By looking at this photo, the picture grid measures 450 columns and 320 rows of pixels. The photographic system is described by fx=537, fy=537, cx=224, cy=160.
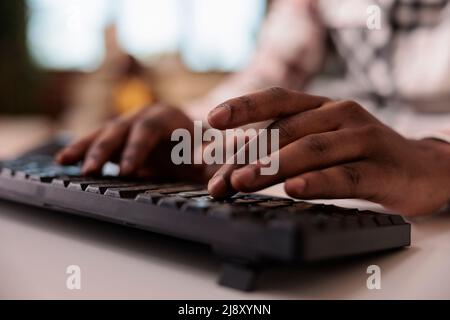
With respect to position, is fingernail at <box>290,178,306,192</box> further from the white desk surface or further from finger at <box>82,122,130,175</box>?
finger at <box>82,122,130,175</box>

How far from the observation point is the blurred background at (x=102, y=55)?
276 cm

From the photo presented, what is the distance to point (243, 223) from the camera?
300 mm

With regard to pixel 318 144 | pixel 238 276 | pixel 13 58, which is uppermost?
pixel 13 58

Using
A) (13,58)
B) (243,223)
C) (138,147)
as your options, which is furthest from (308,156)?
(13,58)

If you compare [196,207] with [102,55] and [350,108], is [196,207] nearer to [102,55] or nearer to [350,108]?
[350,108]

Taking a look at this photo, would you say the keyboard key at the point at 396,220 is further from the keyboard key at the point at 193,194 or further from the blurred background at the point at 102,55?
the blurred background at the point at 102,55

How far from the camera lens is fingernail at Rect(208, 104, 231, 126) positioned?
42cm

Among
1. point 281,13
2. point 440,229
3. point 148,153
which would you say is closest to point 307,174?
point 440,229

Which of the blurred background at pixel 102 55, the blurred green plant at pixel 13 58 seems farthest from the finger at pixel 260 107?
the blurred green plant at pixel 13 58

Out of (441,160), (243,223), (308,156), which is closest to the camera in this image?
(243,223)

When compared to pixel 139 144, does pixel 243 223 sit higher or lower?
lower

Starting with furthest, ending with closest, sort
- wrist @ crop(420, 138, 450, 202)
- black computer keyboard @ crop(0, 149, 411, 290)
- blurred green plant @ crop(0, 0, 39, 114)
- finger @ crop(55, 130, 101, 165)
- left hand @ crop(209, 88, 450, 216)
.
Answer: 1. blurred green plant @ crop(0, 0, 39, 114)
2. finger @ crop(55, 130, 101, 165)
3. wrist @ crop(420, 138, 450, 202)
4. left hand @ crop(209, 88, 450, 216)
5. black computer keyboard @ crop(0, 149, 411, 290)

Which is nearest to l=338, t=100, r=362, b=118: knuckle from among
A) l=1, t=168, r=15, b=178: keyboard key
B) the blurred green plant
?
l=1, t=168, r=15, b=178: keyboard key

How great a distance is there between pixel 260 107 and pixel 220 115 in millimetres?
37
